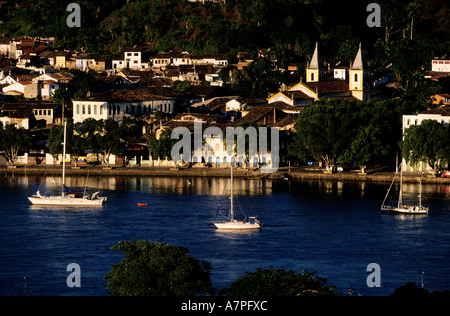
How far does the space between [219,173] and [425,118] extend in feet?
39.0

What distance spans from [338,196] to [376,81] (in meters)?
31.4

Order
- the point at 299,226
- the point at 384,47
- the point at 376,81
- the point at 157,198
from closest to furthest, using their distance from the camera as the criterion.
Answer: the point at 299,226 → the point at 157,198 → the point at 376,81 → the point at 384,47

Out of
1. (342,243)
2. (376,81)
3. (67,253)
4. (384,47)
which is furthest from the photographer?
(384,47)

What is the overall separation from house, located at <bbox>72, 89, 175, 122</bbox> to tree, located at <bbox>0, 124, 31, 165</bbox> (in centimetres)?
551

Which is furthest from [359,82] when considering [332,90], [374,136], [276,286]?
[276,286]

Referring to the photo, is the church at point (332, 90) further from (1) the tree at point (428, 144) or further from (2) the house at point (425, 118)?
(1) the tree at point (428, 144)

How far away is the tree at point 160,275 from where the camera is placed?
25.9 meters

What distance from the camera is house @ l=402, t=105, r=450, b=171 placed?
57938 millimetres

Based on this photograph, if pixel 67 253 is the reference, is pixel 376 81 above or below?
above

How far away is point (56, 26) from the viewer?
107 m

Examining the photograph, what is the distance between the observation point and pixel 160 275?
2645cm

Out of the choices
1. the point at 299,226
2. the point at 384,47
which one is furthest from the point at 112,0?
the point at 299,226

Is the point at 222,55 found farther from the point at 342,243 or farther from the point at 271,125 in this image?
the point at 342,243

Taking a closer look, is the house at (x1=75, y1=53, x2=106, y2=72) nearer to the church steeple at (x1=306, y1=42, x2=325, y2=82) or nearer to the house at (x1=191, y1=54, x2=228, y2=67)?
the house at (x1=191, y1=54, x2=228, y2=67)
